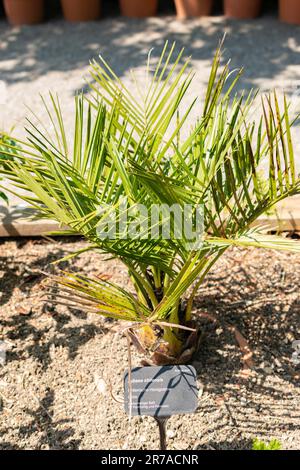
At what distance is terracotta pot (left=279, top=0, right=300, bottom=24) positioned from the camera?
3.95 meters

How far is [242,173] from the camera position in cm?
157

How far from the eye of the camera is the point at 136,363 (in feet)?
6.52

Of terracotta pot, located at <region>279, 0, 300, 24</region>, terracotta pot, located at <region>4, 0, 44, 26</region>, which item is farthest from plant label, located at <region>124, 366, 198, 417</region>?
terracotta pot, located at <region>4, 0, 44, 26</region>

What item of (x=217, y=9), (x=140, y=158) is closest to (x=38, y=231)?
(x=140, y=158)

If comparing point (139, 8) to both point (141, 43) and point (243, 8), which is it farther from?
point (243, 8)

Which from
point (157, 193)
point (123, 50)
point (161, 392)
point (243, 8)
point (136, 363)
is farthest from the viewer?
point (243, 8)

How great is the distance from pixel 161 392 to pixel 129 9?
10.8 ft

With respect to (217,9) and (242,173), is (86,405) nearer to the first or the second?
(242,173)

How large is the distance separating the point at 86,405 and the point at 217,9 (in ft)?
10.5

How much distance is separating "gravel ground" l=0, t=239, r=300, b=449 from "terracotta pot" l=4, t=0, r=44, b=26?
8.18 feet

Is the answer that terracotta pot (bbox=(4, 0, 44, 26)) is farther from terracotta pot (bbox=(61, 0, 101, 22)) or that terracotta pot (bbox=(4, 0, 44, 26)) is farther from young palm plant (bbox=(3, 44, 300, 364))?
young palm plant (bbox=(3, 44, 300, 364))

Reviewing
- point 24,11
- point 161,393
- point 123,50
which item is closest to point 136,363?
point 161,393

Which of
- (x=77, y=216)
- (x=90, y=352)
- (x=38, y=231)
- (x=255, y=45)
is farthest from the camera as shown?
(x=255, y=45)

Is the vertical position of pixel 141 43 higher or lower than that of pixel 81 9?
lower
